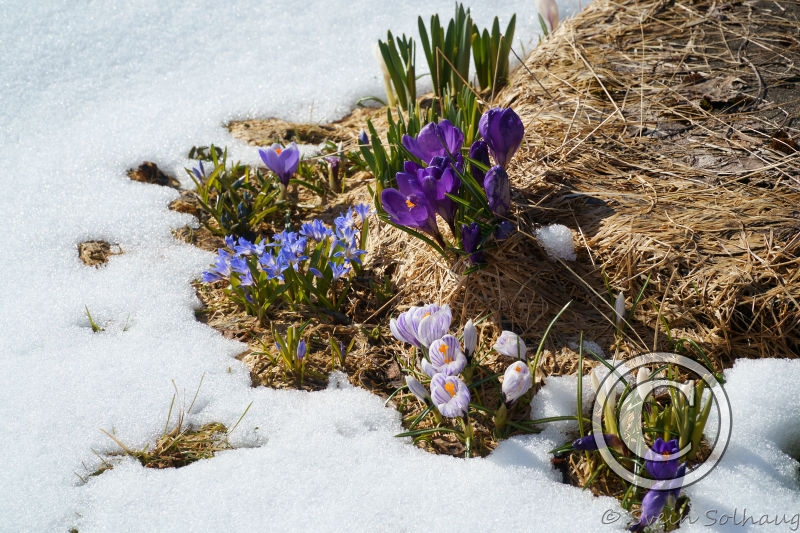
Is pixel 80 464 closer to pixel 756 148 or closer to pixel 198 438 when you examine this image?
pixel 198 438

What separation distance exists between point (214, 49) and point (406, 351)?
232 centimetres

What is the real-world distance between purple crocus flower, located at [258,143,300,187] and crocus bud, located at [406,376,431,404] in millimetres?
1150

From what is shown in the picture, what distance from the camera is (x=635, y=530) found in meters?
1.65

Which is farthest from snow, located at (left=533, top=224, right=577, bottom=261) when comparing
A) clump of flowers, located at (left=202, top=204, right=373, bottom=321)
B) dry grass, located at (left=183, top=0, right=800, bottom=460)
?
clump of flowers, located at (left=202, top=204, right=373, bottom=321)

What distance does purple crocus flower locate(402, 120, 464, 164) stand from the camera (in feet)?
7.09

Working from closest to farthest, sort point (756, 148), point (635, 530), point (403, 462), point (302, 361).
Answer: point (635, 530)
point (403, 462)
point (302, 361)
point (756, 148)

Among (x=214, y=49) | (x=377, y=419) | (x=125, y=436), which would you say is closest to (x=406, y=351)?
(x=377, y=419)

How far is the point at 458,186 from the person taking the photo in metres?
2.13

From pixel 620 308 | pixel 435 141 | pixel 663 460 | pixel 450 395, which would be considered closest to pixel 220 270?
pixel 435 141

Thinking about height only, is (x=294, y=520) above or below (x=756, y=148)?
below

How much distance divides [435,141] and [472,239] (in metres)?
0.34

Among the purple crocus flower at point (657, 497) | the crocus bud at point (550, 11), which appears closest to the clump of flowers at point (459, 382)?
the purple crocus flower at point (657, 497)

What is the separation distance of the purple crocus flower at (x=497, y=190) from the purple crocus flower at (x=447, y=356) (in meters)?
0.45

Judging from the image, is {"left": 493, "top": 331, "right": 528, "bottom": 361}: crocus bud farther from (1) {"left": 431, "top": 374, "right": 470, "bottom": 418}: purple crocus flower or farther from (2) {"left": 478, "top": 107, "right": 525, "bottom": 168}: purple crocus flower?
(2) {"left": 478, "top": 107, "right": 525, "bottom": 168}: purple crocus flower
